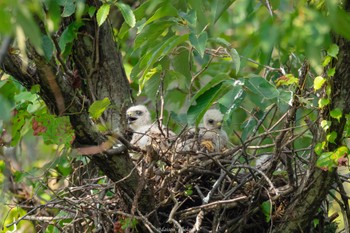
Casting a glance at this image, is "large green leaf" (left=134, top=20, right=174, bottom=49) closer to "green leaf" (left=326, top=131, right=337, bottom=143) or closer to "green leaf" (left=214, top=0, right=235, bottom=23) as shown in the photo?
"green leaf" (left=214, top=0, right=235, bottom=23)

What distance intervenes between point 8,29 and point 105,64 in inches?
126

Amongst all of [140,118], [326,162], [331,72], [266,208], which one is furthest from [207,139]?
[331,72]

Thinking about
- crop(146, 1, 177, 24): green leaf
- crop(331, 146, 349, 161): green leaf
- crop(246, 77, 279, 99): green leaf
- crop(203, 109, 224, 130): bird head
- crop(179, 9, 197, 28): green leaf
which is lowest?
crop(203, 109, 224, 130): bird head

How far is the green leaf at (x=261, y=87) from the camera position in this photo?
4192 mm

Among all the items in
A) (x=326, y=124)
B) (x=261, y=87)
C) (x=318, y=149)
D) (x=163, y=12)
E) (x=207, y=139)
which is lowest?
(x=207, y=139)

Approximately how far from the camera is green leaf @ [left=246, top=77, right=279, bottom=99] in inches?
165

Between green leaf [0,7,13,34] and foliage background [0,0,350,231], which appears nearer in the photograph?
green leaf [0,7,13,34]

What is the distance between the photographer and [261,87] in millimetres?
4273

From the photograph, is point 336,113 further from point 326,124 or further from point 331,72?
point 331,72


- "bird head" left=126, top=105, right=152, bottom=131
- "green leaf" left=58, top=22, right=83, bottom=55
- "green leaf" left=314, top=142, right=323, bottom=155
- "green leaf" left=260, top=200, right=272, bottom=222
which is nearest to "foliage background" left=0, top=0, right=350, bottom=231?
"green leaf" left=58, top=22, right=83, bottom=55

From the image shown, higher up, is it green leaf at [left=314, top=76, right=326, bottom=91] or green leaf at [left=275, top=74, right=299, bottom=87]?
green leaf at [left=314, top=76, right=326, bottom=91]

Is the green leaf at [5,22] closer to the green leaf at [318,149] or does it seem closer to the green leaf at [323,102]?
the green leaf at [323,102]

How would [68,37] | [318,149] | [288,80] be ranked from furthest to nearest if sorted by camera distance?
[68,37] → [288,80] → [318,149]

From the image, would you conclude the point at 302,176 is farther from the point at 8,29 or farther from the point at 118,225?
the point at 8,29
